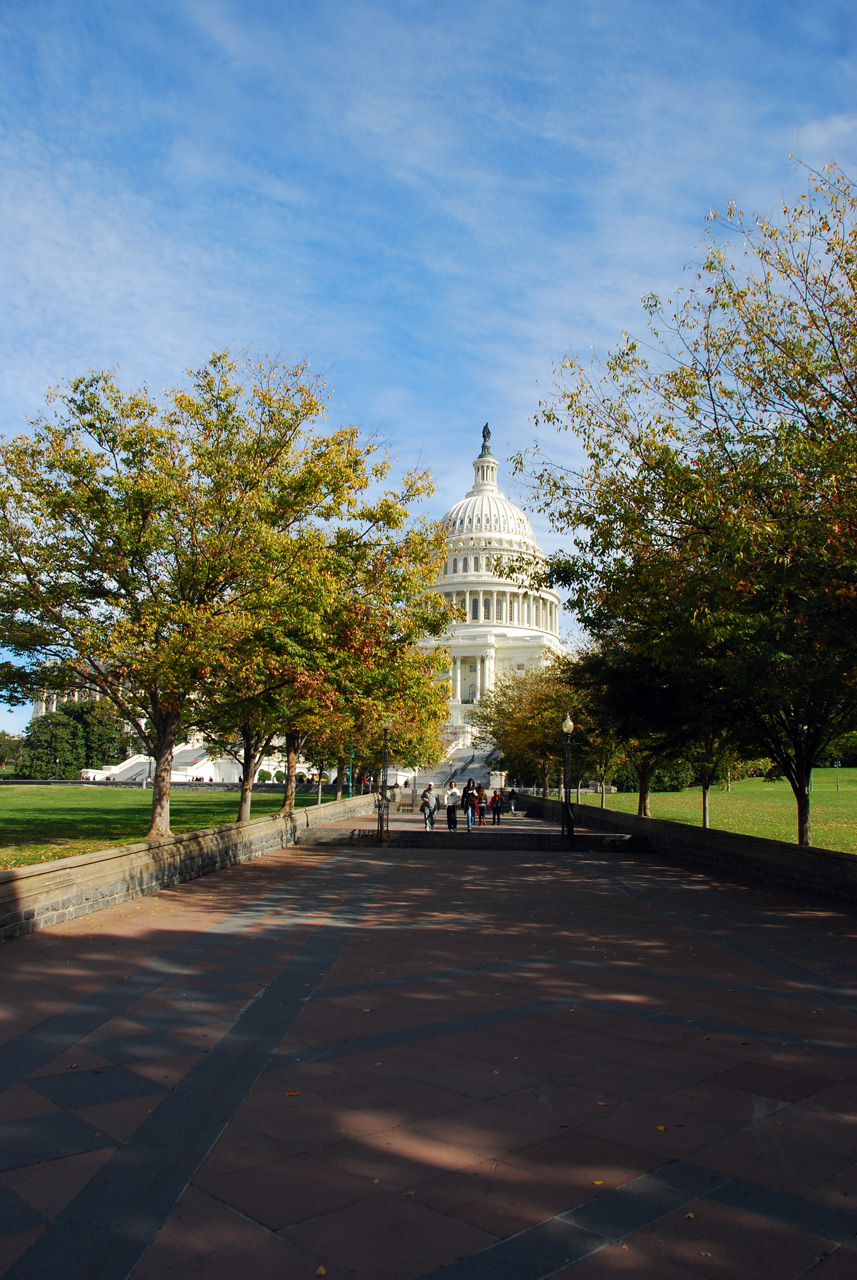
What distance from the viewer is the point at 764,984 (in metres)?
8.76

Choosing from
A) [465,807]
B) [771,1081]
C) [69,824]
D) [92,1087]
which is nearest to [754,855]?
[771,1081]

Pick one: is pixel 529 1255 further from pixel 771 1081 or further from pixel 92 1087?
pixel 92 1087

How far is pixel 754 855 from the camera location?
59.1 feet

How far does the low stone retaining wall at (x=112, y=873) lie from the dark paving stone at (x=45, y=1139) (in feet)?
17.3

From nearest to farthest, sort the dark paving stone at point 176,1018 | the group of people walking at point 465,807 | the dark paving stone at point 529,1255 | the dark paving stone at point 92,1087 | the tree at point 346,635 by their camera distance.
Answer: the dark paving stone at point 529,1255 < the dark paving stone at point 92,1087 < the dark paving stone at point 176,1018 < the tree at point 346,635 < the group of people walking at point 465,807

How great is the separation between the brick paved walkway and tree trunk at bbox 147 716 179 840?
7.28 metres

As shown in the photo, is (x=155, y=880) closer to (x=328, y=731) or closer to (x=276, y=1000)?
(x=276, y=1000)

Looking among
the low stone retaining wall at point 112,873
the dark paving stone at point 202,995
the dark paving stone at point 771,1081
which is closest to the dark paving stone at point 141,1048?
the dark paving stone at point 202,995

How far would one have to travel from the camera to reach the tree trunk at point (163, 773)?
18.3 meters

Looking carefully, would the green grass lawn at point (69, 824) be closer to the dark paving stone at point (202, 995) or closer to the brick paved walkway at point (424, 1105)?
the dark paving stone at point (202, 995)

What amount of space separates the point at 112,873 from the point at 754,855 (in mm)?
12001

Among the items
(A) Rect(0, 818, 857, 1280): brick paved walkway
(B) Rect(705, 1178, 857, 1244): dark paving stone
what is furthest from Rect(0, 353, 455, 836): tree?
(B) Rect(705, 1178, 857, 1244): dark paving stone

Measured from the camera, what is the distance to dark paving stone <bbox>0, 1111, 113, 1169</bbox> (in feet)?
15.5

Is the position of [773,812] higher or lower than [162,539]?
lower
